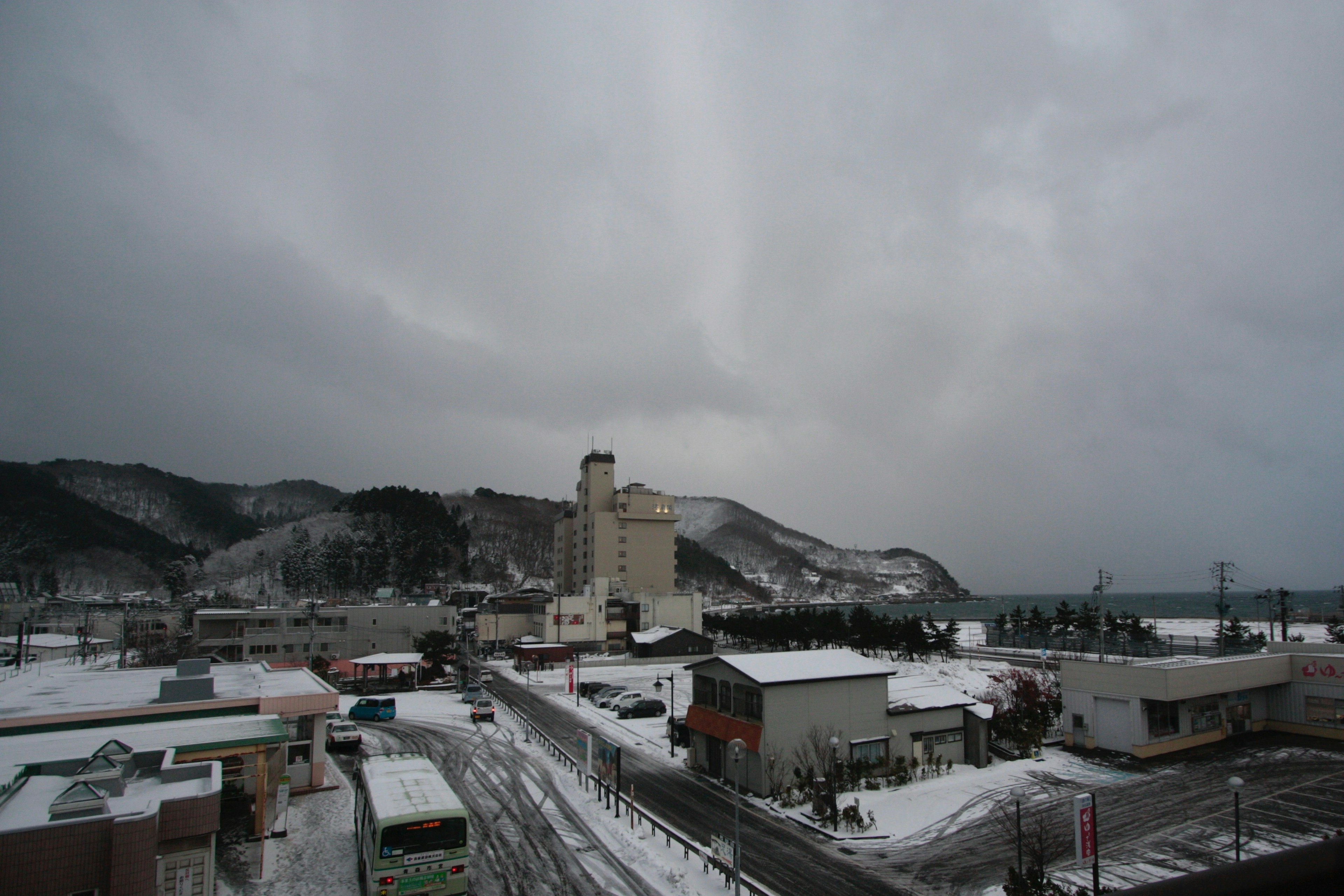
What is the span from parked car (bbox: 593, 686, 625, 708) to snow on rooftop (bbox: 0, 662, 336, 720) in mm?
15811

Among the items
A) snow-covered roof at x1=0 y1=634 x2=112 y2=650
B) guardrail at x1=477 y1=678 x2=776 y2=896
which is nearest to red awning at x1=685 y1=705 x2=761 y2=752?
guardrail at x1=477 y1=678 x2=776 y2=896

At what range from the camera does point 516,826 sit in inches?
779

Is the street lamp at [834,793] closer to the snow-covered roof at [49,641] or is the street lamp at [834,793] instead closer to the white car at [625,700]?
the white car at [625,700]

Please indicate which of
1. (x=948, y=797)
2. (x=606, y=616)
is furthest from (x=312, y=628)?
(x=948, y=797)

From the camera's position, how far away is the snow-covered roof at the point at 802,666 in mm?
23625

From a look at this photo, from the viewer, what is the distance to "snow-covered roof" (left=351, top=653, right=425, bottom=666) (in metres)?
44.8

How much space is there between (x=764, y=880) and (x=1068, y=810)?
10.1 m

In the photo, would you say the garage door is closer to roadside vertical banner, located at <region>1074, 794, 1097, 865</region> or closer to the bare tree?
the bare tree

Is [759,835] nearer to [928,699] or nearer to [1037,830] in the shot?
[1037,830]

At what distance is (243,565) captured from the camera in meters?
136

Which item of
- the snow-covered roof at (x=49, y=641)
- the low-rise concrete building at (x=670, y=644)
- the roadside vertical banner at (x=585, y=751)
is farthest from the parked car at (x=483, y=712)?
the snow-covered roof at (x=49, y=641)

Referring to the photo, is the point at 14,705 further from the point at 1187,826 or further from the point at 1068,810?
the point at 1187,826

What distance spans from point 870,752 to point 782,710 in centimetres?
390

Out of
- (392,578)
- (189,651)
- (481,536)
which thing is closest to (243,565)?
(392,578)
